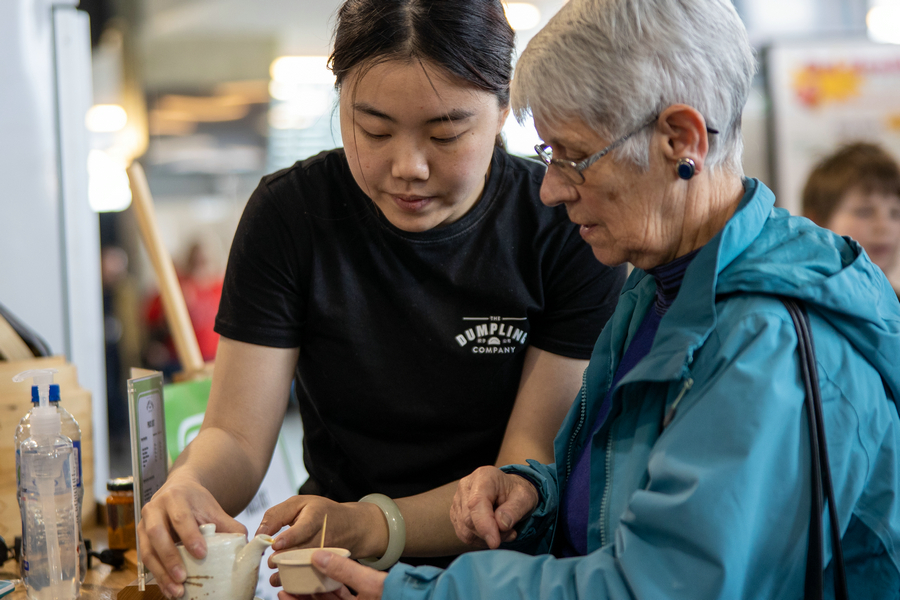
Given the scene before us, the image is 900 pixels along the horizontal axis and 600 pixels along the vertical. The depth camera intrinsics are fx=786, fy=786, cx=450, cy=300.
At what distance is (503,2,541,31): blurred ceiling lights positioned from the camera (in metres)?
5.89

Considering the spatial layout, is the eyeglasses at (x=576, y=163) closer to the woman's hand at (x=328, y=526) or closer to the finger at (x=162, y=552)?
the woman's hand at (x=328, y=526)

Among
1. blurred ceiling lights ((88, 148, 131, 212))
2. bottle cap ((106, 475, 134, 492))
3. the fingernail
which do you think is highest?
blurred ceiling lights ((88, 148, 131, 212))

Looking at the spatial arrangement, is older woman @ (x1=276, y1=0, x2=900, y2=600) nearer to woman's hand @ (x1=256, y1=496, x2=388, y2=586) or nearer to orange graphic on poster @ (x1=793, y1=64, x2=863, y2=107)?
woman's hand @ (x1=256, y1=496, x2=388, y2=586)

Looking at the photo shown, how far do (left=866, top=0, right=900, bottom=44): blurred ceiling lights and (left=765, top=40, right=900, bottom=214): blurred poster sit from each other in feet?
0.71

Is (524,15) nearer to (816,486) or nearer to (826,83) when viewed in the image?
(826,83)

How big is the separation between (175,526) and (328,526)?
0.22 metres

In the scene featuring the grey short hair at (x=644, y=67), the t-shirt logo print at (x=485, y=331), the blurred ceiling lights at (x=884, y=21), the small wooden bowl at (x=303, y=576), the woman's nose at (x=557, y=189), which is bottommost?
the small wooden bowl at (x=303, y=576)

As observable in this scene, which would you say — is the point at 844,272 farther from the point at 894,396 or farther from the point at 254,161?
the point at 254,161

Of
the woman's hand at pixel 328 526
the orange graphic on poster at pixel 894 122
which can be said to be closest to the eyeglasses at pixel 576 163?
the woman's hand at pixel 328 526

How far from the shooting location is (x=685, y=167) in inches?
36.7

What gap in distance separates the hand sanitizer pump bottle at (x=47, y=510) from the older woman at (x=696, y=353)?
0.51 metres

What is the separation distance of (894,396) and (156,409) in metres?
1.05

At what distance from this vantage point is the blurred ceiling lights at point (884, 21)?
4703 mm

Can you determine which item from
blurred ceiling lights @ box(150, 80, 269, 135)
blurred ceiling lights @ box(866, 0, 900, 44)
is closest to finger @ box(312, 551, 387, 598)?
blurred ceiling lights @ box(866, 0, 900, 44)
